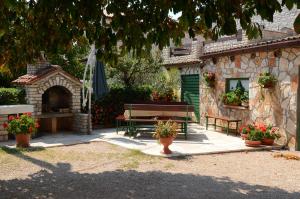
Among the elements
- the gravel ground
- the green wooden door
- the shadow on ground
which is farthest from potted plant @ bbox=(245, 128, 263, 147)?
the green wooden door

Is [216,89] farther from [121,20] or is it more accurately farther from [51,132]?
[121,20]

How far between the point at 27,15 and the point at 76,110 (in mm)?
7357

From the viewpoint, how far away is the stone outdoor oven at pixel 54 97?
38.5 feet

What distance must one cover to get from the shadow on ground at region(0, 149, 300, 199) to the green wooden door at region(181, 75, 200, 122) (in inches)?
332

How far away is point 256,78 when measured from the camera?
11.5 m

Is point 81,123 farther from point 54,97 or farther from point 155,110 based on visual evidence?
point 155,110

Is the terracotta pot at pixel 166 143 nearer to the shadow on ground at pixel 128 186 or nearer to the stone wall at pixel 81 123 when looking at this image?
the shadow on ground at pixel 128 186

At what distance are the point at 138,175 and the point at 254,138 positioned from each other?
4.48m

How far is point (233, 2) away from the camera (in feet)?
13.6

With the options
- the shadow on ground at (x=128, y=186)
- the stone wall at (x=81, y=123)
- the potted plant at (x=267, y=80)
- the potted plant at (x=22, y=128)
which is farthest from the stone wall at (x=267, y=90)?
the potted plant at (x=22, y=128)

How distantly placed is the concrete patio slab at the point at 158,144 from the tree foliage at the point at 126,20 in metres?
4.71

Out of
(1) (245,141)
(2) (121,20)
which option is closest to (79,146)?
(1) (245,141)

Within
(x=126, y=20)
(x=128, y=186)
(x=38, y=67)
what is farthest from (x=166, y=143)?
(x=38, y=67)

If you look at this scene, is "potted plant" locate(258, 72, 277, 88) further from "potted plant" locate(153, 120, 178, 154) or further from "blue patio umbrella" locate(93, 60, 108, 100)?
"blue patio umbrella" locate(93, 60, 108, 100)
